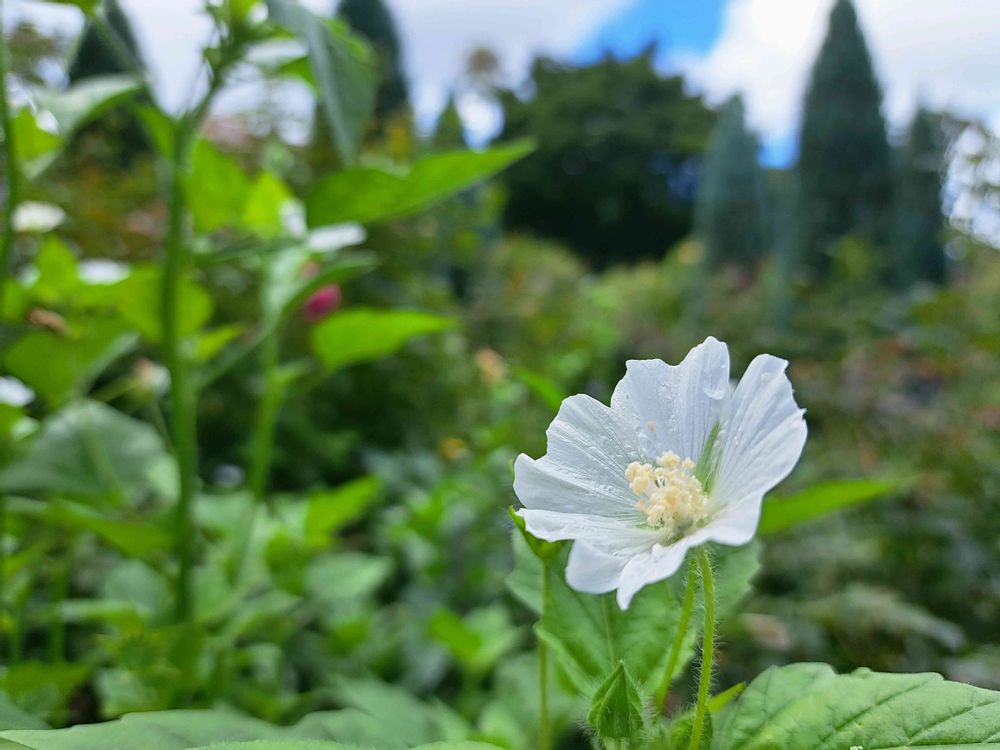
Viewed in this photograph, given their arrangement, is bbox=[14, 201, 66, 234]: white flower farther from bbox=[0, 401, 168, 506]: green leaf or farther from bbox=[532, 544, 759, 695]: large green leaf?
bbox=[532, 544, 759, 695]: large green leaf

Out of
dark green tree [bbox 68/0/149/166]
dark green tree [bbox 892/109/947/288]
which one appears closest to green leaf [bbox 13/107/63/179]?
dark green tree [bbox 68/0/149/166]

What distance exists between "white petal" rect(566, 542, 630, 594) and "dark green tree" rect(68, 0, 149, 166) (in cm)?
352

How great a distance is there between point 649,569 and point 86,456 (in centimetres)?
87

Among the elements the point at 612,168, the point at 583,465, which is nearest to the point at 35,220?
the point at 583,465

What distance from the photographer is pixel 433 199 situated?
856mm

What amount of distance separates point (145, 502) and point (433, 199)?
136 cm

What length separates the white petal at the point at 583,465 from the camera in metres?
0.47

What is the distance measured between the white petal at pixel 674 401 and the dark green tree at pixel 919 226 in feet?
29.0

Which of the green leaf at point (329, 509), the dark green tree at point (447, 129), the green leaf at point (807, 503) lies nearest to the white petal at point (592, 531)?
the green leaf at point (807, 503)

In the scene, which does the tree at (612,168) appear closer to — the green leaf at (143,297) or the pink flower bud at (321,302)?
the pink flower bud at (321,302)

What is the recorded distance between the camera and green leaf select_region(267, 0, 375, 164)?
65 centimetres

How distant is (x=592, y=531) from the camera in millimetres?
476

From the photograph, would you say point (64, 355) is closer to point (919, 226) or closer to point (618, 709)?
point (618, 709)

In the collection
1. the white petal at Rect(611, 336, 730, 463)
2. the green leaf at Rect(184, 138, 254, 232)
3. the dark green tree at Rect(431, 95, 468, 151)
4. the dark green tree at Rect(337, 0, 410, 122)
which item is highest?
the dark green tree at Rect(337, 0, 410, 122)
